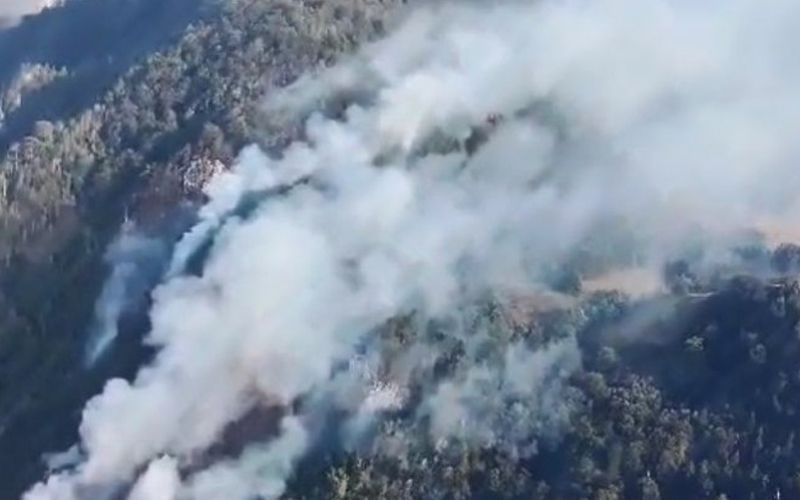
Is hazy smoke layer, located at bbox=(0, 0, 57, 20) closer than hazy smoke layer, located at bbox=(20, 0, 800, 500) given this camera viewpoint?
No

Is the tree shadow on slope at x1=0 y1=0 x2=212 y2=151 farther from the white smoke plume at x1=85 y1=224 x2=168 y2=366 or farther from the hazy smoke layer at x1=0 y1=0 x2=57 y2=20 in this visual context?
the white smoke plume at x1=85 y1=224 x2=168 y2=366

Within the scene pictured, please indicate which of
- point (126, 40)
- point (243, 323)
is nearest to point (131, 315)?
point (243, 323)

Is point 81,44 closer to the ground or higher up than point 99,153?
closer to the ground

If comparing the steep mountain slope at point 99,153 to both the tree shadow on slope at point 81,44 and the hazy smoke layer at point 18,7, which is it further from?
the hazy smoke layer at point 18,7

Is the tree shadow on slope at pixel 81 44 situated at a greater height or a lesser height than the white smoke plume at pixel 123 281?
greater

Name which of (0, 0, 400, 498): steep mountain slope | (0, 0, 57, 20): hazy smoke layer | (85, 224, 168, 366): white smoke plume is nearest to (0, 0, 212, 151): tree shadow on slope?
(0, 0, 400, 498): steep mountain slope

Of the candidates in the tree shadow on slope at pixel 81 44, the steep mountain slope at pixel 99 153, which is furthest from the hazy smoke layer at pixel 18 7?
the steep mountain slope at pixel 99 153

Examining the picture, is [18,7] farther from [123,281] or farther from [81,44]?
[123,281]

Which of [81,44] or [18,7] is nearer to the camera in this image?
[81,44]

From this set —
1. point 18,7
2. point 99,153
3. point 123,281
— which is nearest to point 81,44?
point 18,7

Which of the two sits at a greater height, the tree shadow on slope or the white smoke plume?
the tree shadow on slope

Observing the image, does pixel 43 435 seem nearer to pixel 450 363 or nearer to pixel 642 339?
pixel 450 363
